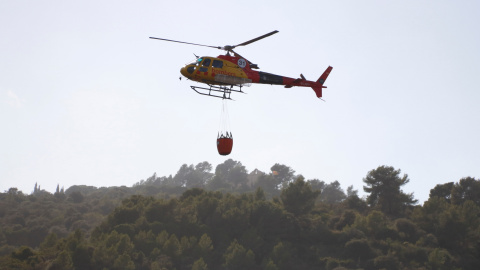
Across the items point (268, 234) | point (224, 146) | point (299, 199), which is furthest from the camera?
point (299, 199)

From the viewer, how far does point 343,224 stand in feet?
233

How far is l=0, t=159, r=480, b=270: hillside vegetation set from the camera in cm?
5478

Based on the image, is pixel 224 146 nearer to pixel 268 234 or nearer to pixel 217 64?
pixel 217 64

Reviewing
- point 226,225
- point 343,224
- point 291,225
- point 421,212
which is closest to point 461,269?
point 421,212

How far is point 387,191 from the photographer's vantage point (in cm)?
7812

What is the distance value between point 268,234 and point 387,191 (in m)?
23.2

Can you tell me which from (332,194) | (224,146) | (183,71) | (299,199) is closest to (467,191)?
(299,199)

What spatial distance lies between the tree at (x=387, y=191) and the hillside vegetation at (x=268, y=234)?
160 mm

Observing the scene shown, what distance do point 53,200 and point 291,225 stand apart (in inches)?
2537

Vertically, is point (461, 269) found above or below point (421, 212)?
below

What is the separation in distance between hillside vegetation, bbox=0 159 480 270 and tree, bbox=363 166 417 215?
16cm

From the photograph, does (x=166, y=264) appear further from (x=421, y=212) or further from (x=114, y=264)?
(x=421, y=212)

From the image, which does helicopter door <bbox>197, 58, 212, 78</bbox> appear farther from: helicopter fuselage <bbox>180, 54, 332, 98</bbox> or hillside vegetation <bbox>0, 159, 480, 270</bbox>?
hillside vegetation <bbox>0, 159, 480, 270</bbox>

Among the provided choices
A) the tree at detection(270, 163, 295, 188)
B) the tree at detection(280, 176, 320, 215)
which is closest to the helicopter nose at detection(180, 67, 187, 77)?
the tree at detection(280, 176, 320, 215)
